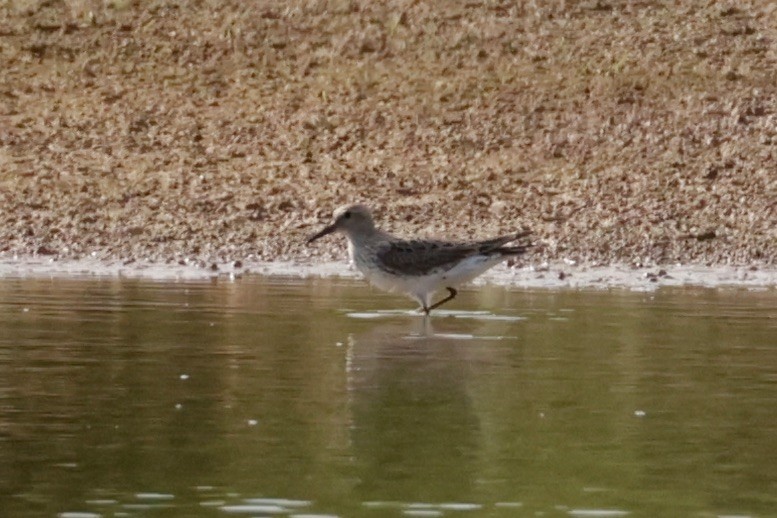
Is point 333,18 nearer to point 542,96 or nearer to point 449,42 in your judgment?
point 449,42

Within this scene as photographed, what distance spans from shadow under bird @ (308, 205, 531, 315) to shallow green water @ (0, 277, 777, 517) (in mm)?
335

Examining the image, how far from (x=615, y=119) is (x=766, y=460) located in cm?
1599

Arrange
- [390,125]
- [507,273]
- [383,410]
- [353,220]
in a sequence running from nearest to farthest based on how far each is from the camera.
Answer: [383,410] < [353,220] < [507,273] < [390,125]

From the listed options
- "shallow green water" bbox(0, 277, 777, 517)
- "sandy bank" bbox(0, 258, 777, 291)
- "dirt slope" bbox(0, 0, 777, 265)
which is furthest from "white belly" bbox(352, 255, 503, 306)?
"dirt slope" bbox(0, 0, 777, 265)

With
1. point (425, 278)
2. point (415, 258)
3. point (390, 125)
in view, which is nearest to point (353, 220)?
point (415, 258)

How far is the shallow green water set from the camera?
305 inches

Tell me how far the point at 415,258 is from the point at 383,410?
6.23m

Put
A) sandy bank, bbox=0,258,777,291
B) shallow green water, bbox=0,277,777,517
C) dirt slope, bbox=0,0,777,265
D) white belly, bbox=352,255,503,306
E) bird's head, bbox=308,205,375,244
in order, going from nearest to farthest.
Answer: shallow green water, bbox=0,277,777,517, white belly, bbox=352,255,503,306, bird's head, bbox=308,205,375,244, sandy bank, bbox=0,258,777,291, dirt slope, bbox=0,0,777,265

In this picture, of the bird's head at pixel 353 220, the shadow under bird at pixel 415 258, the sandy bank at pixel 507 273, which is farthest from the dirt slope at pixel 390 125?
the shadow under bird at pixel 415 258

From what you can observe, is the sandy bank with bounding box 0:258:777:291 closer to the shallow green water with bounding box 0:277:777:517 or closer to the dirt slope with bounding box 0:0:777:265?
the dirt slope with bounding box 0:0:777:265

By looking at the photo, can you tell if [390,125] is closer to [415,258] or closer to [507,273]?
[507,273]

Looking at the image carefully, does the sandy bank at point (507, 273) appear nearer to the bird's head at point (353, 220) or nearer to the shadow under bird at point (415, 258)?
the shadow under bird at point (415, 258)

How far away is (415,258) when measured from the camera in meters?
16.0

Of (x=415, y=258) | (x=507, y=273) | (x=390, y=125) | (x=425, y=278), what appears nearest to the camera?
(x=425, y=278)
